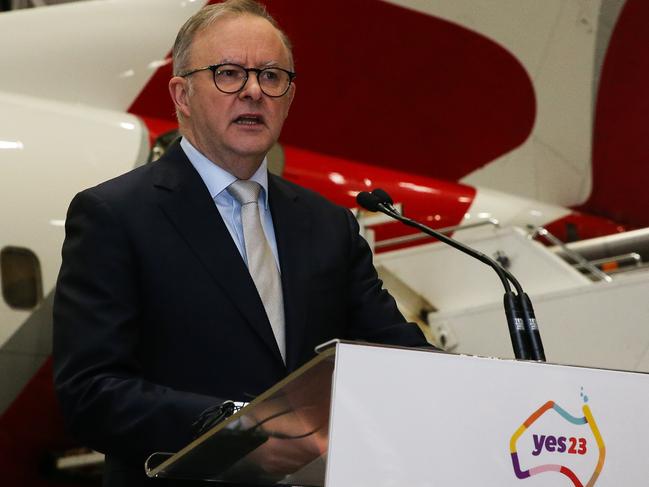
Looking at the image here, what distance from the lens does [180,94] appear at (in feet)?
6.39

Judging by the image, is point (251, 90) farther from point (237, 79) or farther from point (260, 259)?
point (260, 259)

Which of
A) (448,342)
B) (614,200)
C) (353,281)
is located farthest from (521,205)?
(353,281)

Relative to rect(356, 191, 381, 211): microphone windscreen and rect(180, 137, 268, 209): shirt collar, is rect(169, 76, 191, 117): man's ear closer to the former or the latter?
rect(180, 137, 268, 209): shirt collar

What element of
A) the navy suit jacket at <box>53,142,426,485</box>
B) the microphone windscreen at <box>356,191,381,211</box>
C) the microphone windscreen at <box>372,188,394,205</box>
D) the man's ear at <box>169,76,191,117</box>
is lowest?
the navy suit jacket at <box>53,142,426,485</box>

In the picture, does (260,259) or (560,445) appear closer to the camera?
(560,445)

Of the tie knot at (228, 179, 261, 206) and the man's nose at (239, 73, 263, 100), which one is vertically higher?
the man's nose at (239, 73, 263, 100)

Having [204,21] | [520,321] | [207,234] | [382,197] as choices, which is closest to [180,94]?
[204,21]

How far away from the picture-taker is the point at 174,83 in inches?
76.3

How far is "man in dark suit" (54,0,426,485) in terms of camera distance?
1.61 meters

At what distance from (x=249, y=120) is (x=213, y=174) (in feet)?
0.42

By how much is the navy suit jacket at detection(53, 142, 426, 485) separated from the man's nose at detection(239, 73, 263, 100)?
17 cm

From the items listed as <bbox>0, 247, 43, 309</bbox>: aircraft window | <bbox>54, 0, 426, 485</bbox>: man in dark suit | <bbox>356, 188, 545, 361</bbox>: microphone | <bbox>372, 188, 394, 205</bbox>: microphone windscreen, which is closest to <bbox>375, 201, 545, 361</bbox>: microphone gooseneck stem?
<bbox>356, 188, 545, 361</bbox>: microphone

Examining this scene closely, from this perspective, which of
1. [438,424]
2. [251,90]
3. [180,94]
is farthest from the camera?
[180,94]

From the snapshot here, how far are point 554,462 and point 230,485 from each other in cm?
53
